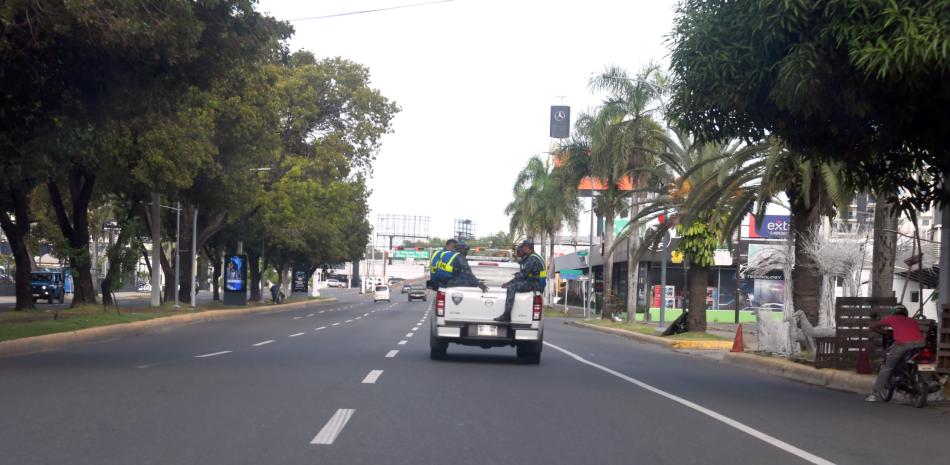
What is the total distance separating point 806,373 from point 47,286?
46.6 m

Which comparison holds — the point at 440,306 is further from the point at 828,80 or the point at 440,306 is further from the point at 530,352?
the point at 828,80

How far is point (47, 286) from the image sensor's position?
54406mm

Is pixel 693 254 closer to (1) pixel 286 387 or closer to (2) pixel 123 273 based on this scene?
(2) pixel 123 273

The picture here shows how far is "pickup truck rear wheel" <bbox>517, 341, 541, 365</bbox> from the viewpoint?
17994 mm

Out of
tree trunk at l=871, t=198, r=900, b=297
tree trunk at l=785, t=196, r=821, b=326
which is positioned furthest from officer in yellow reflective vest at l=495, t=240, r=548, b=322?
tree trunk at l=785, t=196, r=821, b=326

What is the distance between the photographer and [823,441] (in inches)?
380

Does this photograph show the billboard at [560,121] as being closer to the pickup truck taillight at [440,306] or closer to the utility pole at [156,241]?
the utility pole at [156,241]

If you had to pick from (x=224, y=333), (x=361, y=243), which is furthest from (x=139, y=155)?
(x=361, y=243)

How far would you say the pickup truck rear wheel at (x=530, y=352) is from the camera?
18.0m

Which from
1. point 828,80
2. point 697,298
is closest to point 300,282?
point 697,298

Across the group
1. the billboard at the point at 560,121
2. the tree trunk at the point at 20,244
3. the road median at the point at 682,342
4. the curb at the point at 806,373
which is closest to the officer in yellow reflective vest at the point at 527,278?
the curb at the point at 806,373

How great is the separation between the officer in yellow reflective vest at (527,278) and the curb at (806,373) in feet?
17.2

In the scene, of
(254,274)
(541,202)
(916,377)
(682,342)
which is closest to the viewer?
(916,377)

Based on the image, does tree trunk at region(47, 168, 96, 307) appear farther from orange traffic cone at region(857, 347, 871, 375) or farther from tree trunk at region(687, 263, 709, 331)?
orange traffic cone at region(857, 347, 871, 375)
